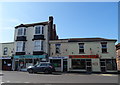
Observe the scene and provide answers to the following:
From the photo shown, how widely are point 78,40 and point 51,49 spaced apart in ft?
18.5

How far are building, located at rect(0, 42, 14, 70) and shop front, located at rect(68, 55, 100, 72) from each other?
12.8 metres

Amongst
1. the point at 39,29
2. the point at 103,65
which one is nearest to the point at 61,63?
the point at 103,65

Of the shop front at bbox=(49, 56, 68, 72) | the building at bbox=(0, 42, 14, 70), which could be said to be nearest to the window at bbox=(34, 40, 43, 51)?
the shop front at bbox=(49, 56, 68, 72)

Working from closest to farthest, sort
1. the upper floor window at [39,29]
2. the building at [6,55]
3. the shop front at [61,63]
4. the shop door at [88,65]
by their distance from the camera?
the shop door at [88,65] < the shop front at [61,63] < the upper floor window at [39,29] < the building at [6,55]

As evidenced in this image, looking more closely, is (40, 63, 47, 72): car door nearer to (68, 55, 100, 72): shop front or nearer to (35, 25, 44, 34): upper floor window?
(68, 55, 100, 72): shop front

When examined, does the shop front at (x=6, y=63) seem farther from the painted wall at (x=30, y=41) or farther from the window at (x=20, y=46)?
the painted wall at (x=30, y=41)

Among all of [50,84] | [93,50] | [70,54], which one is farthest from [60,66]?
[50,84]

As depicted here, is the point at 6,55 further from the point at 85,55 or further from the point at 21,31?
the point at 85,55

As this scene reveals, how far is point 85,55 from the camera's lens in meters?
23.8

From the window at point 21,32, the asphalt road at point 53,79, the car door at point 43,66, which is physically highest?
the window at point 21,32

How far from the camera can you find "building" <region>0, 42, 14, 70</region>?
27.5m

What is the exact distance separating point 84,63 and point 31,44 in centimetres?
1126

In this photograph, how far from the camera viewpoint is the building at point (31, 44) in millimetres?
25297

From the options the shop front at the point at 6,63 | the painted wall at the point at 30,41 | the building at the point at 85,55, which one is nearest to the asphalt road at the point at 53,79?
the building at the point at 85,55
